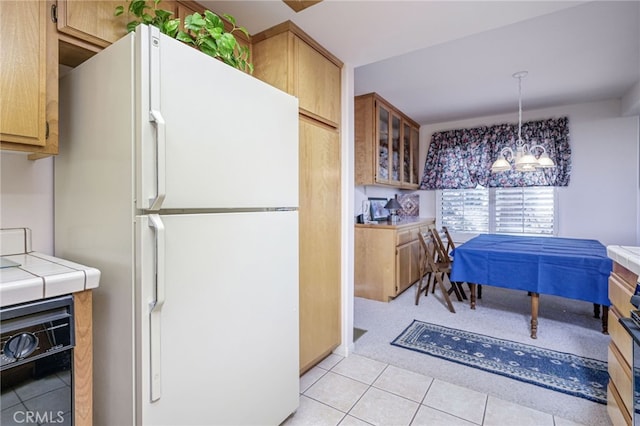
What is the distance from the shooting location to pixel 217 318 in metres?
1.23

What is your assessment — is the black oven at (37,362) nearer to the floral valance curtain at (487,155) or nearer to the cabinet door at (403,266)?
the cabinet door at (403,266)

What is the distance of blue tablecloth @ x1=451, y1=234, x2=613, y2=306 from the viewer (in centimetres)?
246

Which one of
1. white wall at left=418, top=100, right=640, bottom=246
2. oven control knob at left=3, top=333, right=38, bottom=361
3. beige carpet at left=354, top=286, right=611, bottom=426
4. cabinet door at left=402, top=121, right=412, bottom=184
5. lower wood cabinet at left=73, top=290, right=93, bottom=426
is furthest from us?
cabinet door at left=402, top=121, right=412, bottom=184

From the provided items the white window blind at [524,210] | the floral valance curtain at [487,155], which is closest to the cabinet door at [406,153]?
the floral valance curtain at [487,155]

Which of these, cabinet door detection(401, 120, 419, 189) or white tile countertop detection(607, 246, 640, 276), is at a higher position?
cabinet door detection(401, 120, 419, 189)

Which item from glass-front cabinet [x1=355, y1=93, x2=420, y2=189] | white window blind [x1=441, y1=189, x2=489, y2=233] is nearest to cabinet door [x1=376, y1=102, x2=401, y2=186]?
glass-front cabinet [x1=355, y1=93, x2=420, y2=189]

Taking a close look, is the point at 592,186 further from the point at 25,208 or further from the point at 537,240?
the point at 25,208

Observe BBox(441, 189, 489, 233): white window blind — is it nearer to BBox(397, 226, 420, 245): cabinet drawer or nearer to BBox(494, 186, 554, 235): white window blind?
BBox(494, 186, 554, 235): white window blind

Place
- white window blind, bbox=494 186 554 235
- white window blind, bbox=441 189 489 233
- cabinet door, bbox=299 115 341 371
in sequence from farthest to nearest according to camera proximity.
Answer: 1. white window blind, bbox=441 189 489 233
2. white window blind, bbox=494 186 554 235
3. cabinet door, bbox=299 115 341 371

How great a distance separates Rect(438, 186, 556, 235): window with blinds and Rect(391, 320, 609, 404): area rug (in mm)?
2560

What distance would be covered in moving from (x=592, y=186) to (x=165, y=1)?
16.8 ft

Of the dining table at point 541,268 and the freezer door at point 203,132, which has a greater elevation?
the freezer door at point 203,132

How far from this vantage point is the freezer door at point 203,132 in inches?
39.8

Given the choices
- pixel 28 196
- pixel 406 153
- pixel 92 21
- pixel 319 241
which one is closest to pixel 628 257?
pixel 319 241
